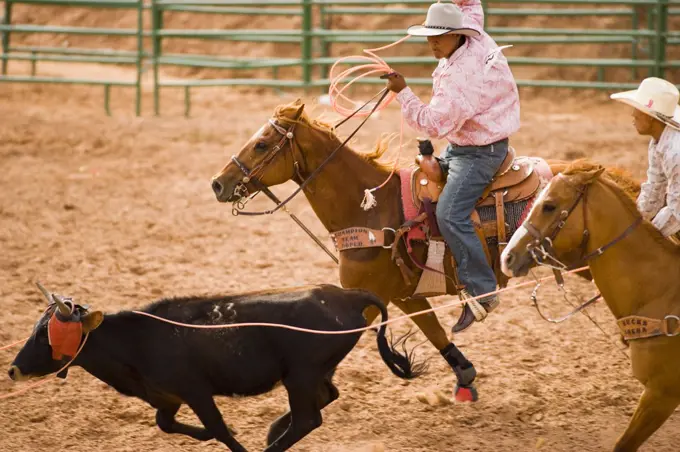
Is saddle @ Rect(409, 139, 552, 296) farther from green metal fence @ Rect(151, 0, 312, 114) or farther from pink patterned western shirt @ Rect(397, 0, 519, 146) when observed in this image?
green metal fence @ Rect(151, 0, 312, 114)

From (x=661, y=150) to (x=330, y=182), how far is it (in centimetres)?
192

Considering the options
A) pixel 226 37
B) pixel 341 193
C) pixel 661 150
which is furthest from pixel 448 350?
pixel 226 37

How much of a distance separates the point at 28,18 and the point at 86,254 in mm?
16252

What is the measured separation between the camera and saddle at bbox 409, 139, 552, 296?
18.7 feet

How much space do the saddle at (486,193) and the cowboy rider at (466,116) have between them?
0.10 m

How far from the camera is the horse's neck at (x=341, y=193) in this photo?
19.1ft

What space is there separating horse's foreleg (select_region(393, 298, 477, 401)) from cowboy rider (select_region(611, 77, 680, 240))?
1.60 metres

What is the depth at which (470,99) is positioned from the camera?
5.45 meters

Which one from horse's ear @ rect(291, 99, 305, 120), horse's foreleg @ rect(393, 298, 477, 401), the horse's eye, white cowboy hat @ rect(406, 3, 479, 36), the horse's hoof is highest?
white cowboy hat @ rect(406, 3, 479, 36)

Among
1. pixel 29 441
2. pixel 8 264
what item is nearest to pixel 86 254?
pixel 8 264

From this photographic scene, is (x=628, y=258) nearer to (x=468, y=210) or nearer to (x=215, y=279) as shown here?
(x=468, y=210)

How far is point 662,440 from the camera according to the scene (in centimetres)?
538

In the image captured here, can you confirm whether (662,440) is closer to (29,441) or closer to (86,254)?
(29,441)

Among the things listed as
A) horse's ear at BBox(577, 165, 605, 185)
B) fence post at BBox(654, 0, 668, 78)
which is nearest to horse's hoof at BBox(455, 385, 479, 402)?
horse's ear at BBox(577, 165, 605, 185)
